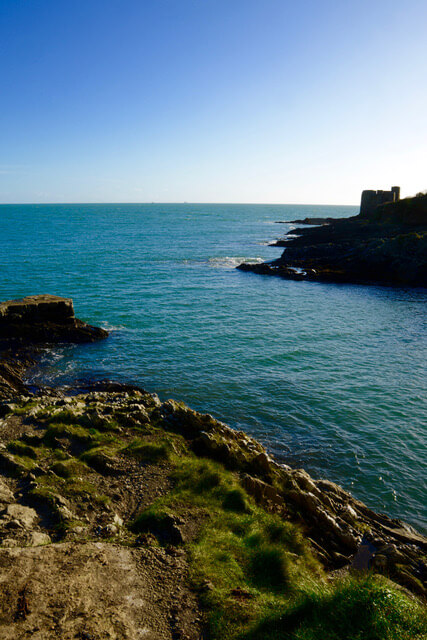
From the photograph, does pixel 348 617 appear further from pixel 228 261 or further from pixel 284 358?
pixel 228 261

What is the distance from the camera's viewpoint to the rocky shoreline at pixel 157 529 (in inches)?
267

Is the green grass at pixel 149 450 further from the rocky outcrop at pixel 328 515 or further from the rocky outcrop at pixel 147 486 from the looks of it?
the rocky outcrop at pixel 328 515

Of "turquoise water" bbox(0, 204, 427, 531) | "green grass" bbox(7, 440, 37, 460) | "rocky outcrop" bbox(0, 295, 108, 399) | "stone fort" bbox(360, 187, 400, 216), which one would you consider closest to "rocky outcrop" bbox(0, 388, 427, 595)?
"green grass" bbox(7, 440, 37, 460)

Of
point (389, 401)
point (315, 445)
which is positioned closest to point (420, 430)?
point (389, 401)

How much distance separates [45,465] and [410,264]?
53.7 meters

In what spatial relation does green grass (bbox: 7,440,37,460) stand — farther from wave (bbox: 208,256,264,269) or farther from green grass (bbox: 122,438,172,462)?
wave (bbox: 208,256,264,269)

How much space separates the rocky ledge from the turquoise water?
448 cm

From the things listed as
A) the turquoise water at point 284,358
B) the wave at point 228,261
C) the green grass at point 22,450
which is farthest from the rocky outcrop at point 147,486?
the wave at point 228,261

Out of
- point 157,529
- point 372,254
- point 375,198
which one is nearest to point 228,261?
point 372,254

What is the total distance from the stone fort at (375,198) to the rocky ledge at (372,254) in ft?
25.1

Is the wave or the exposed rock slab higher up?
the wave

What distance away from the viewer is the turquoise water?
1647cm

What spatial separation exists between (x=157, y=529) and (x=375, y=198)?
9958 centimetres

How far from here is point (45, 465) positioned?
11.5 meters
